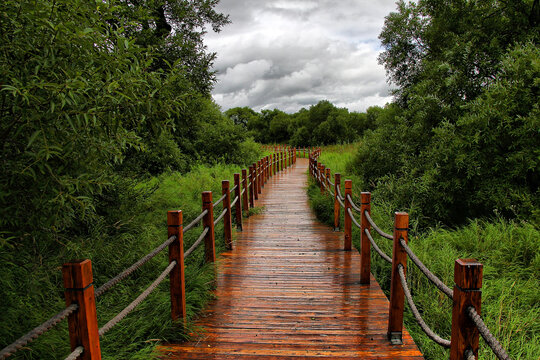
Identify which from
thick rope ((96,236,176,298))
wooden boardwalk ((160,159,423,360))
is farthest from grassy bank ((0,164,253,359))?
thick rope ((96,236,176,298))

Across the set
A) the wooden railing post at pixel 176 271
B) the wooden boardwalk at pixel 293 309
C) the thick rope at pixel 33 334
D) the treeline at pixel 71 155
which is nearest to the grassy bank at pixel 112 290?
the treeline at pixel 71 155

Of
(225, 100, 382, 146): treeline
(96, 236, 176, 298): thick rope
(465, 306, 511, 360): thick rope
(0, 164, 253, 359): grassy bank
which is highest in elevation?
(225, 100, 382, 146): treeline

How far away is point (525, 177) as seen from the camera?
6.70 meters

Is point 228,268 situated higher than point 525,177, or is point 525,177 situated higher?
point 525,177

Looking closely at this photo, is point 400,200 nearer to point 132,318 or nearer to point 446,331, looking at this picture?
point 446,331

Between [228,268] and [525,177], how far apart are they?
5.79 meters

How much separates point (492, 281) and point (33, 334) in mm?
4713

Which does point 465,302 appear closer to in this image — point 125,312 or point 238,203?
point 125,312

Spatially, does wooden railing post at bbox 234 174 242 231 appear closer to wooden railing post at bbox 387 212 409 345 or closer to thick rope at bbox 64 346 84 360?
wooden railing post at bbox 387 212 409 345

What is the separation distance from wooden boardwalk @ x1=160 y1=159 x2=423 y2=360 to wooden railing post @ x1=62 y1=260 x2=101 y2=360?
3.87ft

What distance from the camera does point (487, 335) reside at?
5.50 ft

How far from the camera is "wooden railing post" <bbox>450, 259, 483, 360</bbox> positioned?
1916 mm

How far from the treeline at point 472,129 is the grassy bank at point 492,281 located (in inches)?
41.7

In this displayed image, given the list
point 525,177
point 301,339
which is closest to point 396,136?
point 525,177
